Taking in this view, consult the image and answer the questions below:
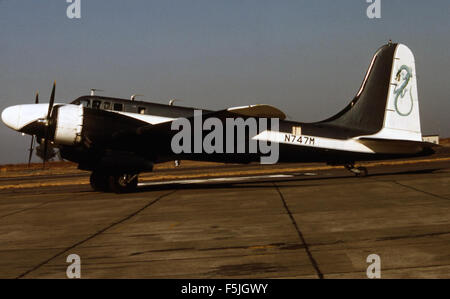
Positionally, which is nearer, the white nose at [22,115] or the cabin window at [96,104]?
the white nose at [22,115]

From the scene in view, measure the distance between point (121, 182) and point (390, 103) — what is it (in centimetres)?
1275

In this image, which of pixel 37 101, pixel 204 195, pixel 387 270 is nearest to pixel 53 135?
pixel 37 101

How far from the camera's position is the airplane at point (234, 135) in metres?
16.9

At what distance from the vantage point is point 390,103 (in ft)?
65.5

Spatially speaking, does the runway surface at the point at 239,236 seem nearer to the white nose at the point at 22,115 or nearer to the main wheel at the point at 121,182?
the main wheel at the point at 121,182

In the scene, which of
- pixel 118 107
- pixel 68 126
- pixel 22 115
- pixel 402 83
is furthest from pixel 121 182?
pixel 402 83

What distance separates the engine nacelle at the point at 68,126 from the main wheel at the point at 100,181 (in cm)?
170

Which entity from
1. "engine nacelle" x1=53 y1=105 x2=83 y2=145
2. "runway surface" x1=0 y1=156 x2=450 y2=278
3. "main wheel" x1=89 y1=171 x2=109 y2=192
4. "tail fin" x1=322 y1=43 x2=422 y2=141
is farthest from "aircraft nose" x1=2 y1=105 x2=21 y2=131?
"tail fin" x1=322 y1=43 x2=422 y2=141

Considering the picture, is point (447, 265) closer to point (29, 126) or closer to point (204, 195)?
point (204, 195)

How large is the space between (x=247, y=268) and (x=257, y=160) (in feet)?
43.4

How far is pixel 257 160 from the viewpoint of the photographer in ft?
62.4

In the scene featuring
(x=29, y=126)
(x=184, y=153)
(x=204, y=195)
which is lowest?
(x=204, y=195)

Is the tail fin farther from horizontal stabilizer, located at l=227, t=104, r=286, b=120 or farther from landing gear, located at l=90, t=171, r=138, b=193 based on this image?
landing gear, located at l=90, t=171, r=138, b=193

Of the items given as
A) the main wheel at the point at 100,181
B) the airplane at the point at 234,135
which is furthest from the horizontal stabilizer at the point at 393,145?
the main wheel at the point at 100,181
